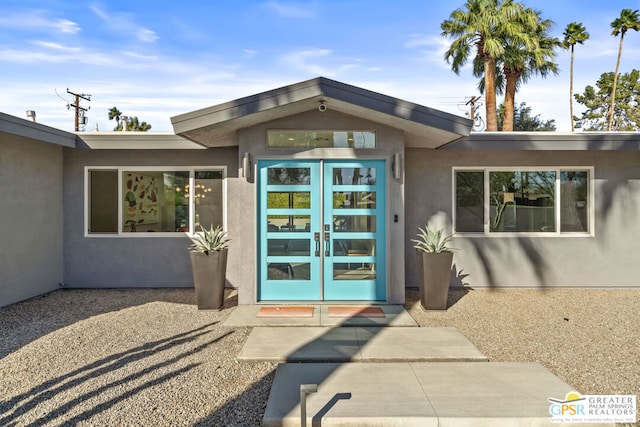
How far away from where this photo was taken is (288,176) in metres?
6.16

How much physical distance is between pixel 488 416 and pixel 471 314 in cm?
311

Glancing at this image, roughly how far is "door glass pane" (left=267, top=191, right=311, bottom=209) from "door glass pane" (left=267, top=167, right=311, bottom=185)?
0.18 metres

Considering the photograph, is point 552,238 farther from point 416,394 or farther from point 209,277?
point 209,277

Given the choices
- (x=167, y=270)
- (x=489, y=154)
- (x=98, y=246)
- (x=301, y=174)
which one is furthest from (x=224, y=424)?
(x=489, y=154)

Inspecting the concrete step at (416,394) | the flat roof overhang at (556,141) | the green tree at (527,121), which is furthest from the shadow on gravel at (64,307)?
the green tree at (527,121)

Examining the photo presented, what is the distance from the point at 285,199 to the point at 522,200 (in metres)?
4.87

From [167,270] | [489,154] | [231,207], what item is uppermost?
[489,154]

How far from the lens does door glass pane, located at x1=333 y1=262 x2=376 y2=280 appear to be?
617 centimetres

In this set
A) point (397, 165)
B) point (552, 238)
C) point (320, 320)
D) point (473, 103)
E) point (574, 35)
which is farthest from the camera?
point (473, 103)

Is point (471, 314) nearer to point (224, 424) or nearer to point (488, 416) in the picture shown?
point (488, 416)

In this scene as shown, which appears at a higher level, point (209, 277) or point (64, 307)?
point (209, 277)

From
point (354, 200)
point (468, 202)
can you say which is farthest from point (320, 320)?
point (468, 202)

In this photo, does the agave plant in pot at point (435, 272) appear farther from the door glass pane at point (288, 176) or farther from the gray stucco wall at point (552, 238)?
the door glass pane at point (288, 176)

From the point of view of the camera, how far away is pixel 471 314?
19.2ft
